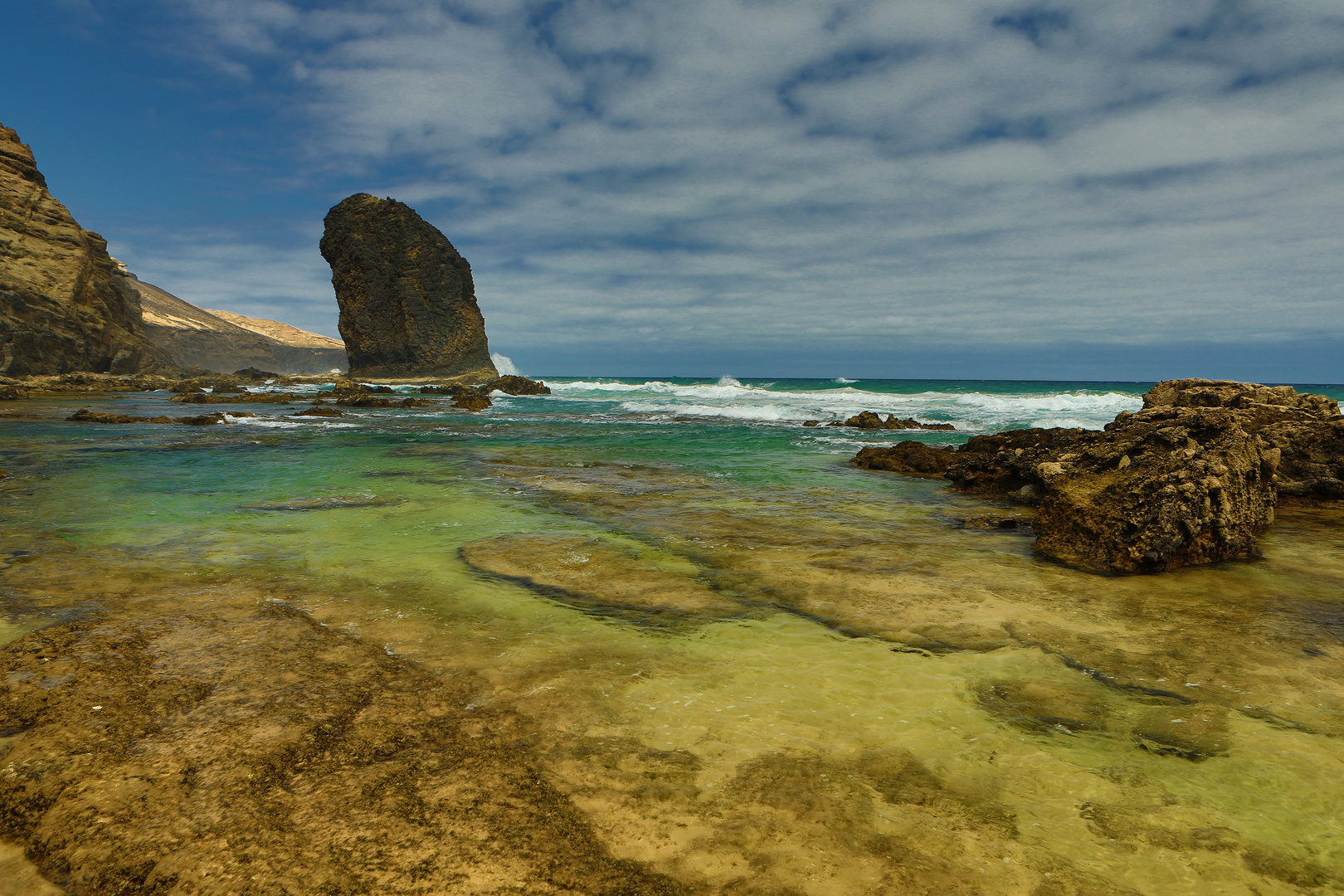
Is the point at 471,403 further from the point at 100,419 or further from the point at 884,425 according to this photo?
the point at 884,425

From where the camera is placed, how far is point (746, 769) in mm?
2430

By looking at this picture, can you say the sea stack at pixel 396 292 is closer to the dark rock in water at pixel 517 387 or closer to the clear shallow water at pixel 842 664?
the dark rock in water at pixel 517 387

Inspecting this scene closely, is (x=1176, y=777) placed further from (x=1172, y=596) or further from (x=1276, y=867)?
(x=1172, y=596)

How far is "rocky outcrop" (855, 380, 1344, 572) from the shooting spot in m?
5.49

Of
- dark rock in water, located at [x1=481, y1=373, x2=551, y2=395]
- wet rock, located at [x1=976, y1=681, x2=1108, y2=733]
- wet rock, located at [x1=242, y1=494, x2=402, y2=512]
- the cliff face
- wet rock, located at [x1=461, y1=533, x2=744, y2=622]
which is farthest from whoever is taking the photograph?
dark rock in water, located at [x1=481, y1=373, x2=551, y2=395]

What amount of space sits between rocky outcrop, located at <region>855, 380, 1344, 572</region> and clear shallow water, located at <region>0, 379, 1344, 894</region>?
0.38 meters

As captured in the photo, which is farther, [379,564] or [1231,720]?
[379,564]

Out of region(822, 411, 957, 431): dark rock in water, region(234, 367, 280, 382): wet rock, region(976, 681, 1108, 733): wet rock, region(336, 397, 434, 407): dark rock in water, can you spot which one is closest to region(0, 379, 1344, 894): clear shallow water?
region(976, 681, 1108, 733): wet rock

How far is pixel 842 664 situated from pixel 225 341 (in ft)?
434

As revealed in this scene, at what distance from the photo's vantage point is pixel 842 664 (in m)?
3.48

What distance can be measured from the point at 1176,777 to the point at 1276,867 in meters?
0.47

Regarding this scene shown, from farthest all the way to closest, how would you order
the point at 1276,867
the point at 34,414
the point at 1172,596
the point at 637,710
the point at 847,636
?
the point at 34,414
the point at 1172,596
the point at 847,636
the point at 637,710
the point at 1276,867

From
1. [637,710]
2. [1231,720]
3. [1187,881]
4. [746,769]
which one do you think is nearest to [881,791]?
[746,769]

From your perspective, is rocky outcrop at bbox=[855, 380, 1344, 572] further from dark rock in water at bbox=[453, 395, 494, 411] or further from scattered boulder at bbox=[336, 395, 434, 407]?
scattered boulder at bbox=[336, 395, 434, 407]
